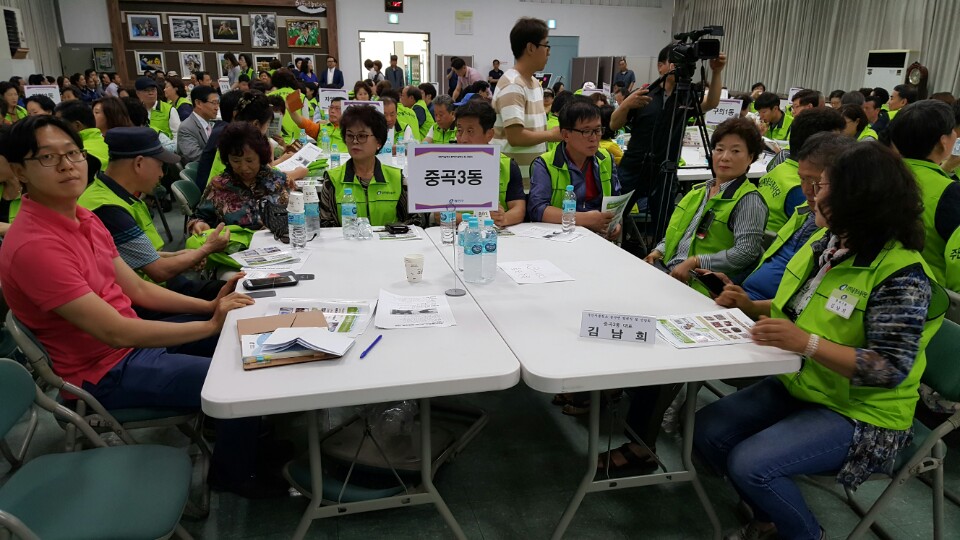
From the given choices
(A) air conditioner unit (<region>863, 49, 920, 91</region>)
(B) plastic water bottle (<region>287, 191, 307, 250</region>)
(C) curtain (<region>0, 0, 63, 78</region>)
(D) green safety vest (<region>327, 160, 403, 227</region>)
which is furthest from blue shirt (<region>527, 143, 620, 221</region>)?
(C) curtain (<region>0, 0, 63, 78</region>)

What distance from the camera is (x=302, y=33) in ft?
44.4

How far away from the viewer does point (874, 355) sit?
1528 mm

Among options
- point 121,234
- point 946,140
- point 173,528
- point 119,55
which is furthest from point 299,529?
point 119,55

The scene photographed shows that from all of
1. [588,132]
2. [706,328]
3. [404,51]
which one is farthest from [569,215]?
[404,51]

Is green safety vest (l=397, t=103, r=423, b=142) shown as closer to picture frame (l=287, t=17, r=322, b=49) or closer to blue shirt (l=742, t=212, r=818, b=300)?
blue shirt (l=742, t=212, r=818, b=300)

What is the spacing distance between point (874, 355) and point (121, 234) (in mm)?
2435

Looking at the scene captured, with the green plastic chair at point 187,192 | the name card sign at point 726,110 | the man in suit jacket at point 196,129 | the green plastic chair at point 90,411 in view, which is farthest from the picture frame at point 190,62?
the green plastic chair at point 90,411

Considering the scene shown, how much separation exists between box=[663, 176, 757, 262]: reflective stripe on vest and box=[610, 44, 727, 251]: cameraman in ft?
1.68

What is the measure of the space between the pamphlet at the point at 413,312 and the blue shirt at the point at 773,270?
1200mm

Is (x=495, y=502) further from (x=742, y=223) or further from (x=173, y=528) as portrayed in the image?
(x=742, y=223)

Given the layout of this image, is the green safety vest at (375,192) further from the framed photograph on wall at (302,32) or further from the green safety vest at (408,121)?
the framed photograph on wall at (302,32)

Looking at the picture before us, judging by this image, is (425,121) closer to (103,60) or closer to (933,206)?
(933,206)

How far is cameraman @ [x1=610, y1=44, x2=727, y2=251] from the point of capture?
3541mm

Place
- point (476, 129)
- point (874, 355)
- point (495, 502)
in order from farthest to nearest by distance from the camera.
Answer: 1. point (476, 129)
2. point (495, 502)
3. point (874, 355)
